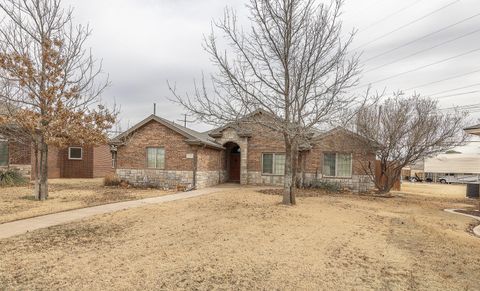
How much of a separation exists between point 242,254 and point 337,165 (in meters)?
16.3

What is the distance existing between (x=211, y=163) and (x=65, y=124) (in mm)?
10449

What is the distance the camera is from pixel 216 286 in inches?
189

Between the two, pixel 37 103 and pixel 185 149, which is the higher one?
pixel 37 103

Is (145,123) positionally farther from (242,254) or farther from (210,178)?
(242,254)

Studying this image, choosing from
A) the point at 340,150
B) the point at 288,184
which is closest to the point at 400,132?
the point at 340,150

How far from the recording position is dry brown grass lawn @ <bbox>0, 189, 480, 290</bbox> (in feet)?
16.3

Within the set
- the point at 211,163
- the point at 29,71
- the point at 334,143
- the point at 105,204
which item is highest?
the point at 29,71

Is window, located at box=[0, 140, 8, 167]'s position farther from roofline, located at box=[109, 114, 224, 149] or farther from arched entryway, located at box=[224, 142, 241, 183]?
arched entryway, located at box=[224, 142, 241, 183]

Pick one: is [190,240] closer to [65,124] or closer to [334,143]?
[65,124]

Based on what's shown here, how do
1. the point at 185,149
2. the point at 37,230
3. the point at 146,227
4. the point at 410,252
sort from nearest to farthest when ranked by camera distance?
the point at 410,252 < the point at 37,230 < the point at 146,227 < the point at 185,149

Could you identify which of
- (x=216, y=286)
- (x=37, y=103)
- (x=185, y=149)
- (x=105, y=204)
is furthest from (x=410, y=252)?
(x=185, y=149)

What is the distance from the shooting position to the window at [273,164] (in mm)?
22891

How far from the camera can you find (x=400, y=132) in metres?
18.6


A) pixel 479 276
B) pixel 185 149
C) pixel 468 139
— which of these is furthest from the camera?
pixel 468 139
